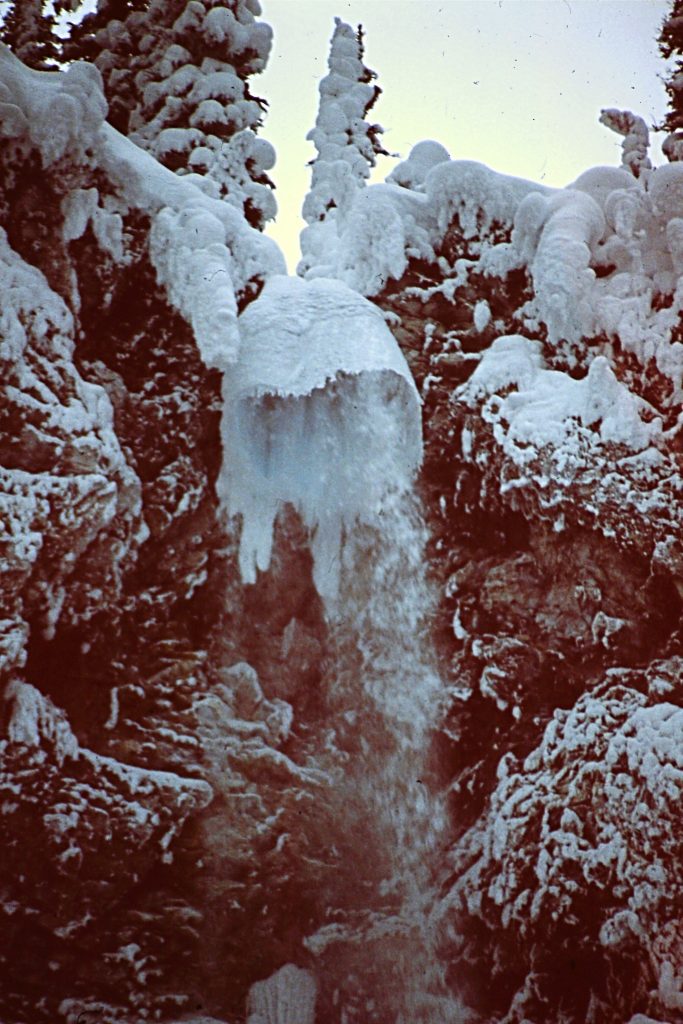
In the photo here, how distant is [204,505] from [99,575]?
61 cm

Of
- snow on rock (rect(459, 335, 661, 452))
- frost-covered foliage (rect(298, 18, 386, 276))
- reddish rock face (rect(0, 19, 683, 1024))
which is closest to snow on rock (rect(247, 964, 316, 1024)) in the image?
reddish rock face (rect(0, 19, 683, 1024))

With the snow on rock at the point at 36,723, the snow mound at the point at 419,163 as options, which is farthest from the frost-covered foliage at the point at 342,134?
the snow on rock at the point at 36,723

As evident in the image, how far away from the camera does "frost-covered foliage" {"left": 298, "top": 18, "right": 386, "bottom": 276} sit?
5055mm

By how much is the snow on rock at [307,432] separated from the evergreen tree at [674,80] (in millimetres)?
2134

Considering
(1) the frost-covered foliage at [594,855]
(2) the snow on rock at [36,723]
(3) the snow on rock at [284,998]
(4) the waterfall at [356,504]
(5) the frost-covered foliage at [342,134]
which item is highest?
(5) the frost-covered foliage at [342,134]

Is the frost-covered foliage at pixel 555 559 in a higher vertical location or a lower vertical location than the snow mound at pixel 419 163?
lower

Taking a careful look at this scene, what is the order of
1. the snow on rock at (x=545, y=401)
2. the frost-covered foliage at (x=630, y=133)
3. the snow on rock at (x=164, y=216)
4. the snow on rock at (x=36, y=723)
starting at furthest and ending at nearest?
the frost-covered foliage at (x=630, y=133), the snow on rock at (x=545, y=401), the snow on rock at (x=164, y=216), the snow on rock at (x=36, y=723)

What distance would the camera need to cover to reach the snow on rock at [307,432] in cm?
441

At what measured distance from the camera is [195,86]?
4.98m

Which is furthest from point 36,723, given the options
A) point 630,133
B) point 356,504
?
point 630,133

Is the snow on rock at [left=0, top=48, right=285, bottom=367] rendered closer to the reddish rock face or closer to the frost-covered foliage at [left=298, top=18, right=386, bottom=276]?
the reddish rock face

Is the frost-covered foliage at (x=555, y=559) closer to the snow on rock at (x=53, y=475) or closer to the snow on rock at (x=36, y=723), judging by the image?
the snow on rock at (x=53, y=475)

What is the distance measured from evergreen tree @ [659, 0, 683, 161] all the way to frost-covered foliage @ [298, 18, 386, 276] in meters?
1.64

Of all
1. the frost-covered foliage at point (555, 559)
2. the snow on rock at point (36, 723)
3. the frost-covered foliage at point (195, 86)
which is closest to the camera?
the snow on rock at point (36, 723)
